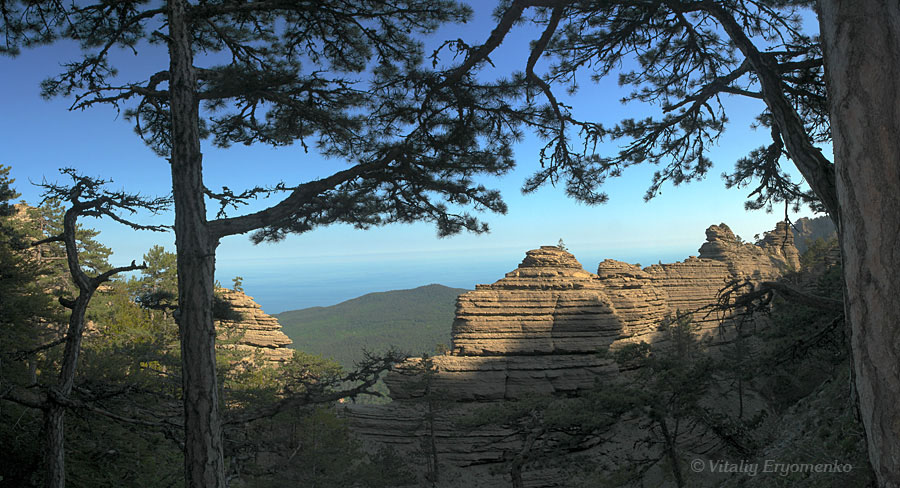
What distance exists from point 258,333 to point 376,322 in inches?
2829

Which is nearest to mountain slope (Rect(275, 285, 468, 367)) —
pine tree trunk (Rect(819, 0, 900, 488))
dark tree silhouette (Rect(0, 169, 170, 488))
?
dark tree silhouette (Rect(0, 169, 170, 488))

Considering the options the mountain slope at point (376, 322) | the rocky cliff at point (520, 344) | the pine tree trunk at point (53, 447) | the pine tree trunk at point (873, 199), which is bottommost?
the mountain slope at point (376, 322)

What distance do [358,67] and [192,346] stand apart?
3.83 metres

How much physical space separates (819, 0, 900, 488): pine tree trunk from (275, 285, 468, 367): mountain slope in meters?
67.9

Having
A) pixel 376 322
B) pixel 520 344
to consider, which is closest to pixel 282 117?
A: pixel 520 344

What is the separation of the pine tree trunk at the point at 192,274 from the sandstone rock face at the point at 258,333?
82.0 feet

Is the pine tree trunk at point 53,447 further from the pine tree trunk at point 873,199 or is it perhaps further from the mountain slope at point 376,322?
the mountain slope at point 376,322

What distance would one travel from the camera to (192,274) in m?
4.48

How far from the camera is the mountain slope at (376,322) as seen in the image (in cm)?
7794

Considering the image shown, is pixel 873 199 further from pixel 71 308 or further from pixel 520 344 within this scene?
pixel 520 344

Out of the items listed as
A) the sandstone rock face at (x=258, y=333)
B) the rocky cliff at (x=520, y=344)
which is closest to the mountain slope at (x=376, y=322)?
the sandstone rock face at (x=258, y=333)

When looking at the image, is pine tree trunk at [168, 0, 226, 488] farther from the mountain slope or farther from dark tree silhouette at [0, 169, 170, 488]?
the mountain slope

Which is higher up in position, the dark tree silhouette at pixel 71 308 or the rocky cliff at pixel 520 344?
the dark tree silhouette at pixel 71 308

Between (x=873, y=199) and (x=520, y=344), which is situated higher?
(x=873, y=199)
